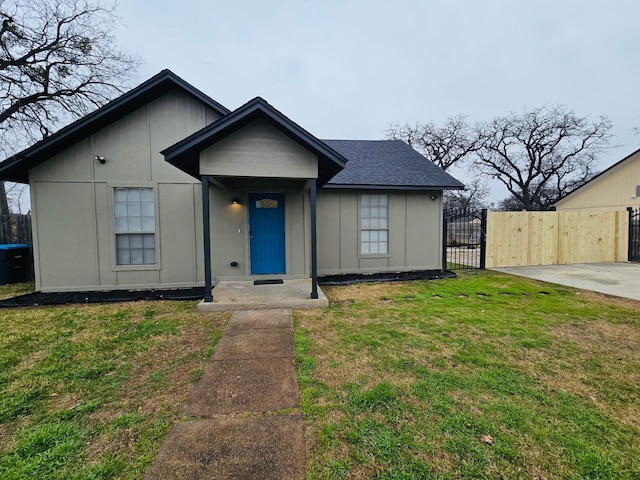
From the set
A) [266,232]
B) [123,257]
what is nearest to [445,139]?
[266,232]

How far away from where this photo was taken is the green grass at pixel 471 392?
5.83ft

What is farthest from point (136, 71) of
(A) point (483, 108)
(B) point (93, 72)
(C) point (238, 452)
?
(A) point (483, 108)

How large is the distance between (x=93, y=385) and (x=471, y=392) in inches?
140

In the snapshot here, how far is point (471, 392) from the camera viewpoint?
251 cm

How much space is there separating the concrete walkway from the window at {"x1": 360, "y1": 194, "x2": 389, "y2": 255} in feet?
17.1

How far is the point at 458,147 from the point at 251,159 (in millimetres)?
28378

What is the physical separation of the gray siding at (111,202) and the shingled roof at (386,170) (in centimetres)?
376

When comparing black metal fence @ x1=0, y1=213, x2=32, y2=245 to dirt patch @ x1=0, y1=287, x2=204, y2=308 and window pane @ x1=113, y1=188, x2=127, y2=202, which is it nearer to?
dirt patch @ x1=0, y1=287, x2=204, y2=308

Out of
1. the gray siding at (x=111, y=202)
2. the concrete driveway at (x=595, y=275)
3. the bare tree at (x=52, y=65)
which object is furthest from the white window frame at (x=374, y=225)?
the bare tree at (x=52, y=65)

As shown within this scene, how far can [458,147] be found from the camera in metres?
27.8

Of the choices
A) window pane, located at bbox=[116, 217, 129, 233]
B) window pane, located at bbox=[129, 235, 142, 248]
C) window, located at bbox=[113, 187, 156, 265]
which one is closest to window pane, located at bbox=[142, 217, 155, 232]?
window, located at bbox=[113, 187, 156, 265]

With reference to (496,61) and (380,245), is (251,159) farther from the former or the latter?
(496,61)

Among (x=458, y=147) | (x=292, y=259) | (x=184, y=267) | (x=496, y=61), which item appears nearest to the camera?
(x=184, y=267)

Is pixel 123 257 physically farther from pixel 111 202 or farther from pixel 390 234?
pixel 390 234
